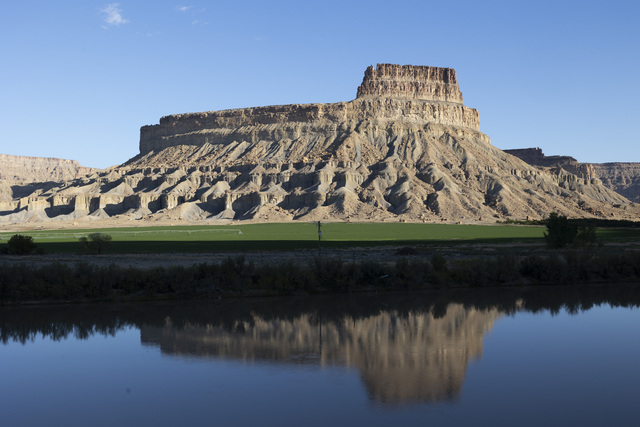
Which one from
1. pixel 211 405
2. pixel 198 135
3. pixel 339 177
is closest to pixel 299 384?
pixel 211 405

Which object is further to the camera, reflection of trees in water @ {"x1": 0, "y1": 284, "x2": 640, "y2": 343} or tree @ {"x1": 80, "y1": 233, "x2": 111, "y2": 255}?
→ tree @ {"x1": 80, "y1": 233, "x2": 111, "y2": 255}

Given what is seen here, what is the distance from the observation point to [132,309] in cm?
2794

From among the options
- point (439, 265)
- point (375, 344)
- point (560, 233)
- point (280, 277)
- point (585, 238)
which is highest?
point (560, 233)

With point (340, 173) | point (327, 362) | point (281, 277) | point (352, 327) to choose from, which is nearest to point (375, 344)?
point (327, 362)

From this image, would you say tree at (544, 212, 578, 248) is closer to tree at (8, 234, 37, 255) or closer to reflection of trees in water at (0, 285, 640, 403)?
reflection of trees in water at (0, 285, 640, 403)

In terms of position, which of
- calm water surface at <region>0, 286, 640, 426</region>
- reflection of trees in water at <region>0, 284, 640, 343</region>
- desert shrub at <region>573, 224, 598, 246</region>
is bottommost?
calm water surface at <region>0, 286, 640, 426</region>

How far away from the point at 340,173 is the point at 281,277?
299ft

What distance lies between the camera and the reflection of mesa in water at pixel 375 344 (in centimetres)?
1762

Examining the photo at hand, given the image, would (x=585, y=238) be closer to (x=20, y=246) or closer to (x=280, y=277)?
(x=280, y=277)

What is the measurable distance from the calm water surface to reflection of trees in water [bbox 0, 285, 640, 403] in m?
0.07

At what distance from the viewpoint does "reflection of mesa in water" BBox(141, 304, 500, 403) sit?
57.8 ft

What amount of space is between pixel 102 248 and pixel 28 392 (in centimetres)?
3244

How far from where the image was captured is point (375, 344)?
21828 mm

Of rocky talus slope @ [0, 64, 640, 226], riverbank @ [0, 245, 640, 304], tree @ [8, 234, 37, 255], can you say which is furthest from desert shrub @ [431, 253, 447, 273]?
rocky talus slope @ [0, 64, 640, 226]
